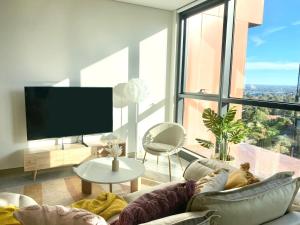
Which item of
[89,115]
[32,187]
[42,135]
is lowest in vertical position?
[32,187]

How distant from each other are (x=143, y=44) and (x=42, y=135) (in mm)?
2230

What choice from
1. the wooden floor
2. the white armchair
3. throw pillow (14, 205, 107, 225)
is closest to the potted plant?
the white armchair

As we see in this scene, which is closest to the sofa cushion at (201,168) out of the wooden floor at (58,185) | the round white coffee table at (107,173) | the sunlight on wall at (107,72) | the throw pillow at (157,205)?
the round white coffee table at (107,173)

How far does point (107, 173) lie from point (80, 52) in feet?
6.88

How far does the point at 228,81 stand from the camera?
3600mm

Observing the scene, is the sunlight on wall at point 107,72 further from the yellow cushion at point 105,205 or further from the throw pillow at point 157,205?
the throw pillow at point 157,205

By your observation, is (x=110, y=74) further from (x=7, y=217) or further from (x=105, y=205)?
(x=7, y=217)

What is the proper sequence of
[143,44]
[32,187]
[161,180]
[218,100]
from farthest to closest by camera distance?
[143,44]
[218,100]
[161,180]
[32,187]

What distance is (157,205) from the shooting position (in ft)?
4.07

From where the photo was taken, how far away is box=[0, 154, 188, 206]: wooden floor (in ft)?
9.39

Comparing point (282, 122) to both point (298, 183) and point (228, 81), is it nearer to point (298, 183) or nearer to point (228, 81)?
point (228, 81)

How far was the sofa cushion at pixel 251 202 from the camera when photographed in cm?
117

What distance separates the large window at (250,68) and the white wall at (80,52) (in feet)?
1.86

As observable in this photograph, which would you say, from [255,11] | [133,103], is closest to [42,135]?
[133,103]
